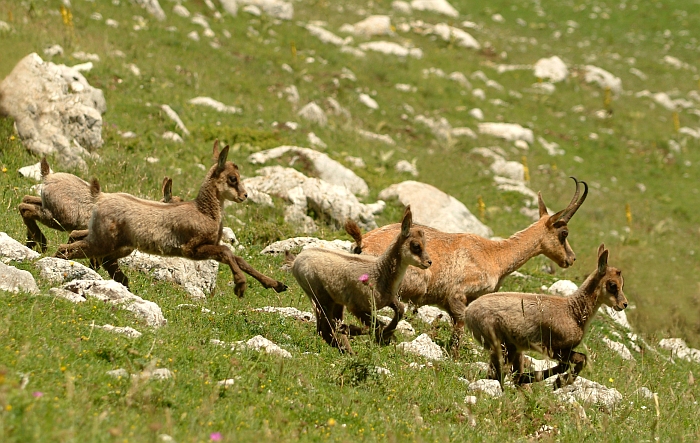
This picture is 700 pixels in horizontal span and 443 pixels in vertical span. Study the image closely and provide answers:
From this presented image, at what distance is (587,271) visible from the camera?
18359mm

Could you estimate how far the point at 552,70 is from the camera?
35938mm

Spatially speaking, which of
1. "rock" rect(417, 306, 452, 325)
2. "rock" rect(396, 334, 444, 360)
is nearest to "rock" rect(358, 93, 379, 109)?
"rock" rect(417, 306, 452, 325)

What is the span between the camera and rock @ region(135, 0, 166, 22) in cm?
2675

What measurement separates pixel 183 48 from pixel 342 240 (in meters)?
13.1

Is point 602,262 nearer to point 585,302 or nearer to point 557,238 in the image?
point 585,302

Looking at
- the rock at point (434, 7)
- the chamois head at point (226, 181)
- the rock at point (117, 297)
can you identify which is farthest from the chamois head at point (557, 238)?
the rock at point (434, 7)

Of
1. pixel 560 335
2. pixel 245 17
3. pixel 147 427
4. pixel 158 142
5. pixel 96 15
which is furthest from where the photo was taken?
pixel 245 17

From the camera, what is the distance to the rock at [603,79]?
1425 inches

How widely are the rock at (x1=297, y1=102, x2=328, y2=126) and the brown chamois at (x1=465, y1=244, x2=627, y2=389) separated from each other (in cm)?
1396

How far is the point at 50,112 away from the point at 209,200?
722cm

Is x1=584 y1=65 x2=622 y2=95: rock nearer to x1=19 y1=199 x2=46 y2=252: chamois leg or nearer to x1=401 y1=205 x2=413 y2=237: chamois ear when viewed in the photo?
x1=401 y1=205 x2=413 y2=237: chamois ear

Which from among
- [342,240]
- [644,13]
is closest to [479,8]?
[644,13]

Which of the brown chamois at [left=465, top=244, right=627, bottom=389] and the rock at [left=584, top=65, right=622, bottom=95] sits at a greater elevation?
the brown chamois at [left=465, top=244, right=627, bottom=389]

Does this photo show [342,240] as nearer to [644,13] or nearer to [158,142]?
[158,142]
